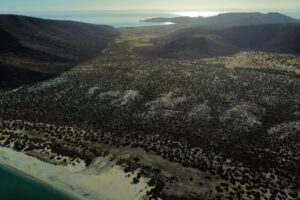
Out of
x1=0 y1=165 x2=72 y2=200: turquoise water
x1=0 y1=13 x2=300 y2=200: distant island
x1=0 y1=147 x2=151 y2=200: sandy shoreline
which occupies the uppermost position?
x1=0 y1=13 x2=300 y2=200: distant island

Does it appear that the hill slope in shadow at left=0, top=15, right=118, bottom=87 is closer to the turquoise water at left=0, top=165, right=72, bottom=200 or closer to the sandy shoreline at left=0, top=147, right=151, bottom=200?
the sandy shoreline at left=0, top=147, right=151, bottom=200

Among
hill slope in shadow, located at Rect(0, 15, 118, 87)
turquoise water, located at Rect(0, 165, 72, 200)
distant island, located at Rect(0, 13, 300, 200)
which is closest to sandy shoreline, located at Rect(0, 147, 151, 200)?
distant island, located at Rect(0, 13, 300, 200)

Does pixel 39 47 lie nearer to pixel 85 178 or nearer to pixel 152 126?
pixel 152 126

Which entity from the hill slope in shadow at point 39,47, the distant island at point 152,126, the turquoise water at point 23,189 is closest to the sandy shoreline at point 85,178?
the distant island at point 152,126

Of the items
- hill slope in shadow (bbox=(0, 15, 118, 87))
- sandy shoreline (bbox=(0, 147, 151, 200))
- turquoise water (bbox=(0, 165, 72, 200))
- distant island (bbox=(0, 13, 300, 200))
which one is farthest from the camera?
hill slope in shadow (bbox=(0, 15, 118, 87))

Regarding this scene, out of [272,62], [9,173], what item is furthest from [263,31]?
[9,173]

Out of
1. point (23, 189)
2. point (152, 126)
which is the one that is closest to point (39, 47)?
point (152, 126)

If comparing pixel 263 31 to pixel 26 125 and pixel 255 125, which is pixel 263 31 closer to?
pixel 255 125
